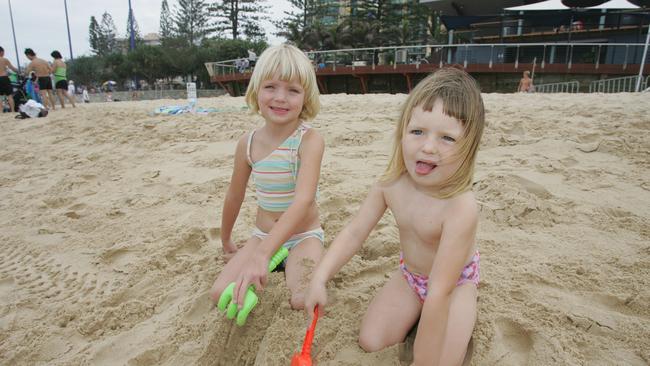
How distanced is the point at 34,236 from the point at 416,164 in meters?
2.44

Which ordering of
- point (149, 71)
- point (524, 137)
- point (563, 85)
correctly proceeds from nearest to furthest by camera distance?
point (524, 137)
point (563, 85)
point (149, 71)

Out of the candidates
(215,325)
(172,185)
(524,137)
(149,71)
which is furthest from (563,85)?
(149,71)

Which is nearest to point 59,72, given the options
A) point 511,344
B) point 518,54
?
point 511,344

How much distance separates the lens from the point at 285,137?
1.91m

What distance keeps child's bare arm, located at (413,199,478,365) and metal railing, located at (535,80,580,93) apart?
40.7 ft

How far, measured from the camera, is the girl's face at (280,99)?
5.87ft

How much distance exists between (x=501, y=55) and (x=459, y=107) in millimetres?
12997

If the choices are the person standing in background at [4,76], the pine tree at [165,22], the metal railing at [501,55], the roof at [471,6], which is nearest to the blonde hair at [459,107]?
the person standing in background at [4,76]

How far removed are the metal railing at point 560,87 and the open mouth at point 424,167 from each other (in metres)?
12.4

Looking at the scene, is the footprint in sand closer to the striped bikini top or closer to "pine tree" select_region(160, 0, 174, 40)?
the striped bikini top

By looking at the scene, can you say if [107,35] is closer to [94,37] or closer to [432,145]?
[94,37]

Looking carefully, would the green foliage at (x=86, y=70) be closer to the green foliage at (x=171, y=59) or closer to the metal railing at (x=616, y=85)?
the green foliage at (x=171, y=59)

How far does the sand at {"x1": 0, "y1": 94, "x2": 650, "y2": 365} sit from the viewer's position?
1.42 meters

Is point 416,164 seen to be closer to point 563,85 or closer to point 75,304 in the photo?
point 75,304
